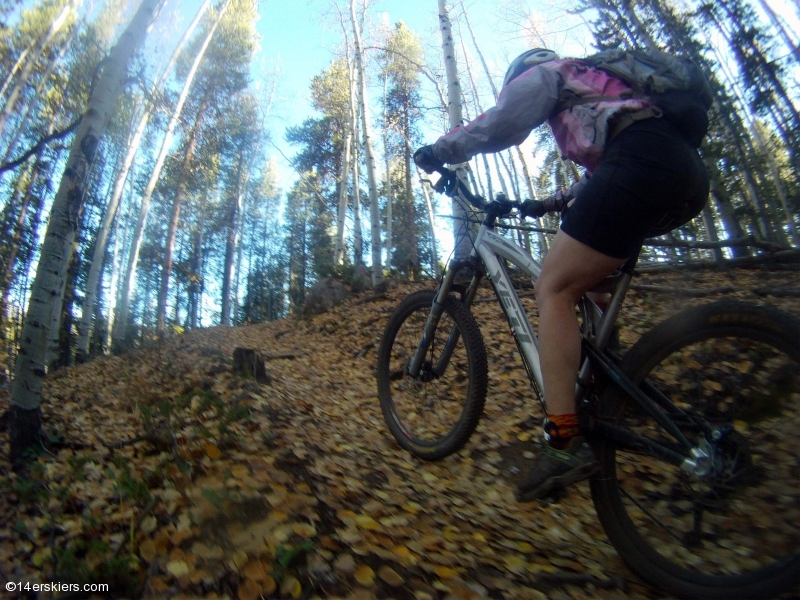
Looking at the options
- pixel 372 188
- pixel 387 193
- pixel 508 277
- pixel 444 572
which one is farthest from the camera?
pixel 387 193

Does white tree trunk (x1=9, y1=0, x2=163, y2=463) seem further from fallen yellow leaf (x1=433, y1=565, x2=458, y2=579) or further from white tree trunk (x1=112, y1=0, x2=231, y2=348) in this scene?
white tree trunk (x1=112, y1=0, x2=231, y2=348)

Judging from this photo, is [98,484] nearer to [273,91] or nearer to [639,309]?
[639,309]

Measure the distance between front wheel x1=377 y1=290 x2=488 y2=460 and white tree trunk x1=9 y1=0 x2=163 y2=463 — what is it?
3035 mm

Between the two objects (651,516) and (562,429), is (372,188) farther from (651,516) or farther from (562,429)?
(651,516)

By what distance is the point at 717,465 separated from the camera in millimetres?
1428

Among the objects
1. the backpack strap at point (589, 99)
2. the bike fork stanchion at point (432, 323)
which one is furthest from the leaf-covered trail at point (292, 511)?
the backpack strap at point (589, 99)

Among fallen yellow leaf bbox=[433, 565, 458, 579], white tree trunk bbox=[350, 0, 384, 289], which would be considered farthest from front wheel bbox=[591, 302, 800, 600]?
white tree trunk bbox=[350, 0, 384, 289]

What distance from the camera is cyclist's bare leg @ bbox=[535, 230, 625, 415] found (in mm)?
1715

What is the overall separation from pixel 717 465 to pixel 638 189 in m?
0.95

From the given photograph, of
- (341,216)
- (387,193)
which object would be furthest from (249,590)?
(387,193)

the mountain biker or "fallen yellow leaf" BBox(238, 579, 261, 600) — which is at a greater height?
the mountain biker

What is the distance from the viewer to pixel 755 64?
499 inches

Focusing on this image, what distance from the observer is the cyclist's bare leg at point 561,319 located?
171 cm

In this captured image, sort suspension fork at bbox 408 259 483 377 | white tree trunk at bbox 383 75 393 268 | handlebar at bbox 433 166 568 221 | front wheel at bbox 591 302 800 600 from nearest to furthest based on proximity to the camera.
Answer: front wheel at bbox 591 302 800 600 < handlebar at bbox 433 166 568 221 < suspension fork at bbox 408 259 483 377 < white tree trunk at bbox 383 75 393 268
